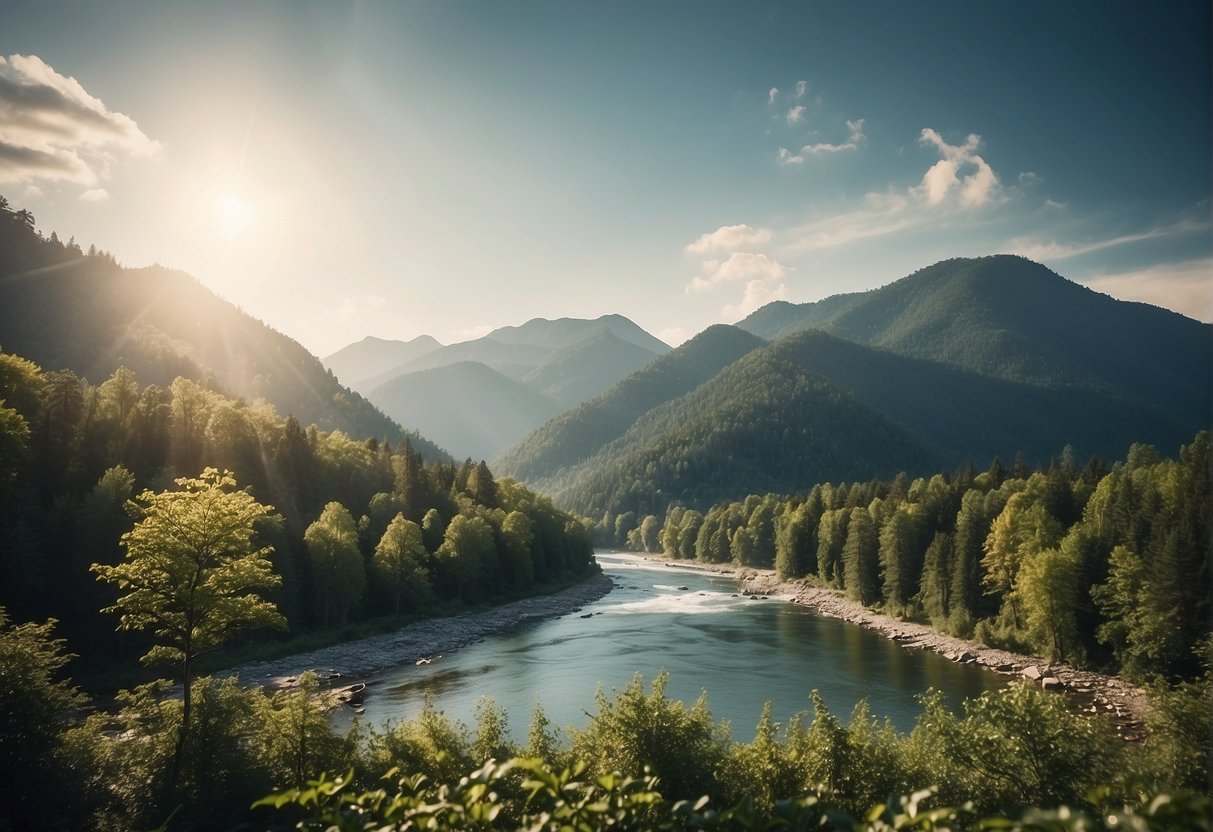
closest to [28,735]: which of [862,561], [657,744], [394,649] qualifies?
[657,744]

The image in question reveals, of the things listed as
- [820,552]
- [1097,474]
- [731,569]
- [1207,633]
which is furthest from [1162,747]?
[731,569]

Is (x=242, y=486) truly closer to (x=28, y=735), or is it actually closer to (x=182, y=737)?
(x=182, y=737)

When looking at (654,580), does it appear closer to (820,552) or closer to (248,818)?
(820,552)

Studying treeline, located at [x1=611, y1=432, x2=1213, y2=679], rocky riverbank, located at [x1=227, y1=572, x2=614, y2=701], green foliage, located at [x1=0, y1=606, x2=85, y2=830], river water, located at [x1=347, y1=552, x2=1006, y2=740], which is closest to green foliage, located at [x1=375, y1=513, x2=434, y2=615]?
rocky riverbank, located at [x1=227, y1=572, x2=614, y2=701]

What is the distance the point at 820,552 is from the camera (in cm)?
11319

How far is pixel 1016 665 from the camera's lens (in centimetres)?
6112

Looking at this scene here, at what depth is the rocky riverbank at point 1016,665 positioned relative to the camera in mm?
48188

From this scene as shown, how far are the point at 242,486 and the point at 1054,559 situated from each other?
3363 inches

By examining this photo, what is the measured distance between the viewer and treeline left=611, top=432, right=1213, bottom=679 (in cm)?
5300

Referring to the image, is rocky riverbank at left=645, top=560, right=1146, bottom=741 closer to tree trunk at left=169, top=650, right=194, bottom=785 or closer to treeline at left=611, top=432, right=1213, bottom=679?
treeline at left=611, top=432, right=1213, bottom=679

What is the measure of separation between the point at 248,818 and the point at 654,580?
11670 centimetres

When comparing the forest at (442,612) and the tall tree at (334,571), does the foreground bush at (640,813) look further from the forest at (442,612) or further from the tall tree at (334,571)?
the tall tree at (334,571)

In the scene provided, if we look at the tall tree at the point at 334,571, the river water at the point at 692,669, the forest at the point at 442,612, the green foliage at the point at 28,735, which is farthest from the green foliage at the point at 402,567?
the green foliage at the point at 28,735

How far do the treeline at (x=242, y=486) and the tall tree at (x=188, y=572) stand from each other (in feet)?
88.6
